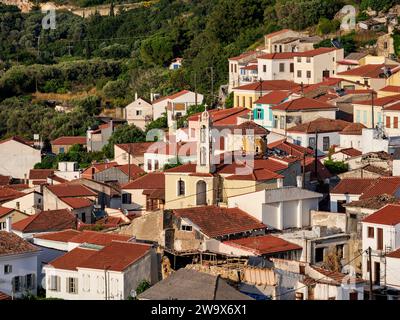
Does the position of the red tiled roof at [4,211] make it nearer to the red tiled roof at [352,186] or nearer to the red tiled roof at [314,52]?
the red tiled roof at [352,186]

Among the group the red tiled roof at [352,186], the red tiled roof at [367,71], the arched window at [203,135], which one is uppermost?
the arched window at [203,135]

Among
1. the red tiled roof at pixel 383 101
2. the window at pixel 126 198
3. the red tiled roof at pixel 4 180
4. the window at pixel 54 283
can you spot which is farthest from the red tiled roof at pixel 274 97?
the window at pixel 54 283

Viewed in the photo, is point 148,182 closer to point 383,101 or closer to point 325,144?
point 325,144

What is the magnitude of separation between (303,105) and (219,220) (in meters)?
11.7

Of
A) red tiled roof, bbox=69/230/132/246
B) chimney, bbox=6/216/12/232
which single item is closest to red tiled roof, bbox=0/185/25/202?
chimney, bbox=6/216/12/232

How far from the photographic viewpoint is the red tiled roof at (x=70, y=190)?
33.0 meters

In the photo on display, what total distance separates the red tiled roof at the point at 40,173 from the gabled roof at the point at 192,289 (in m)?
18.3

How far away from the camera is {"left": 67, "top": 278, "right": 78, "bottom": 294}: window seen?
2470cm

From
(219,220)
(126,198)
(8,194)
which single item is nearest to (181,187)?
(219,220)

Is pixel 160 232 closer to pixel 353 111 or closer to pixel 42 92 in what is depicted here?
pixel 353 111

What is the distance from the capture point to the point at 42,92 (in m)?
58.3

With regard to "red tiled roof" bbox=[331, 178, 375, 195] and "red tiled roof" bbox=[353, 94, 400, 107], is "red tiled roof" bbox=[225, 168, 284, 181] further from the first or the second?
"red tiled roof" bbox=[353, 94, 400, 107]

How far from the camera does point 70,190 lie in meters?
33.4

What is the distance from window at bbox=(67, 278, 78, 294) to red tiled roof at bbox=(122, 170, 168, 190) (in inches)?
338
